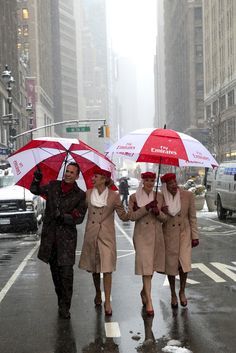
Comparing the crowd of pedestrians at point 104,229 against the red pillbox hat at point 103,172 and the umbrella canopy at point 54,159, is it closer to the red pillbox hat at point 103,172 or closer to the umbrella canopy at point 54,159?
the red pillbox hat at point 103,172

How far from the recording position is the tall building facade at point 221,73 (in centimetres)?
6619

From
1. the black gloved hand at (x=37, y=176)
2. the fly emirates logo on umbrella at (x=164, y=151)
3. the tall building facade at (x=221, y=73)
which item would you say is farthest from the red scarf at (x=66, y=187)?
the tall building facade at (x=221, y=73)

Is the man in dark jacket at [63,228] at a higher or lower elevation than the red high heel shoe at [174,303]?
higher

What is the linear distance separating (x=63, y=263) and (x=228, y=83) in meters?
68.0

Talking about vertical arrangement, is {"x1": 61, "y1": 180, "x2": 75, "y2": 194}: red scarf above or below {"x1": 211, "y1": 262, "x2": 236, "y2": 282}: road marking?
above

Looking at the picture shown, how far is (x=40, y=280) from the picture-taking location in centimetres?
928

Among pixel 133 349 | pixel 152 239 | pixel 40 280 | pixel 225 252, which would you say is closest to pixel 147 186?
pixel 152 239

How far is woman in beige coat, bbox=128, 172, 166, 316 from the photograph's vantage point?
6.62 meters

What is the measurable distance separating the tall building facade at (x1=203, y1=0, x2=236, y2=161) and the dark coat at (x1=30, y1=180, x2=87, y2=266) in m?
50.8

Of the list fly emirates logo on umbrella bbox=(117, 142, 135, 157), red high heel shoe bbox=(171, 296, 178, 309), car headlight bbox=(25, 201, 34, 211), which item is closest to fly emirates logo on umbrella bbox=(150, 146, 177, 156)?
fly emirates logo on umbrella bbox=(117, 142, 135, 157)

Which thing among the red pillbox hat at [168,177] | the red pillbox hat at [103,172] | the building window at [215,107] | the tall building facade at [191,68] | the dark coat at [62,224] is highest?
the tall building facade at [191,68]

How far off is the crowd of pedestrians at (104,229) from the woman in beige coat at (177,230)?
0.04 feet

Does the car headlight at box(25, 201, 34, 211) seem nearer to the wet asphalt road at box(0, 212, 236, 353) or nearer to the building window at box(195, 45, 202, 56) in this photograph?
the wet asphalt road at box(0, 212, 236, 353)

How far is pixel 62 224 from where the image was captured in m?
6.57
